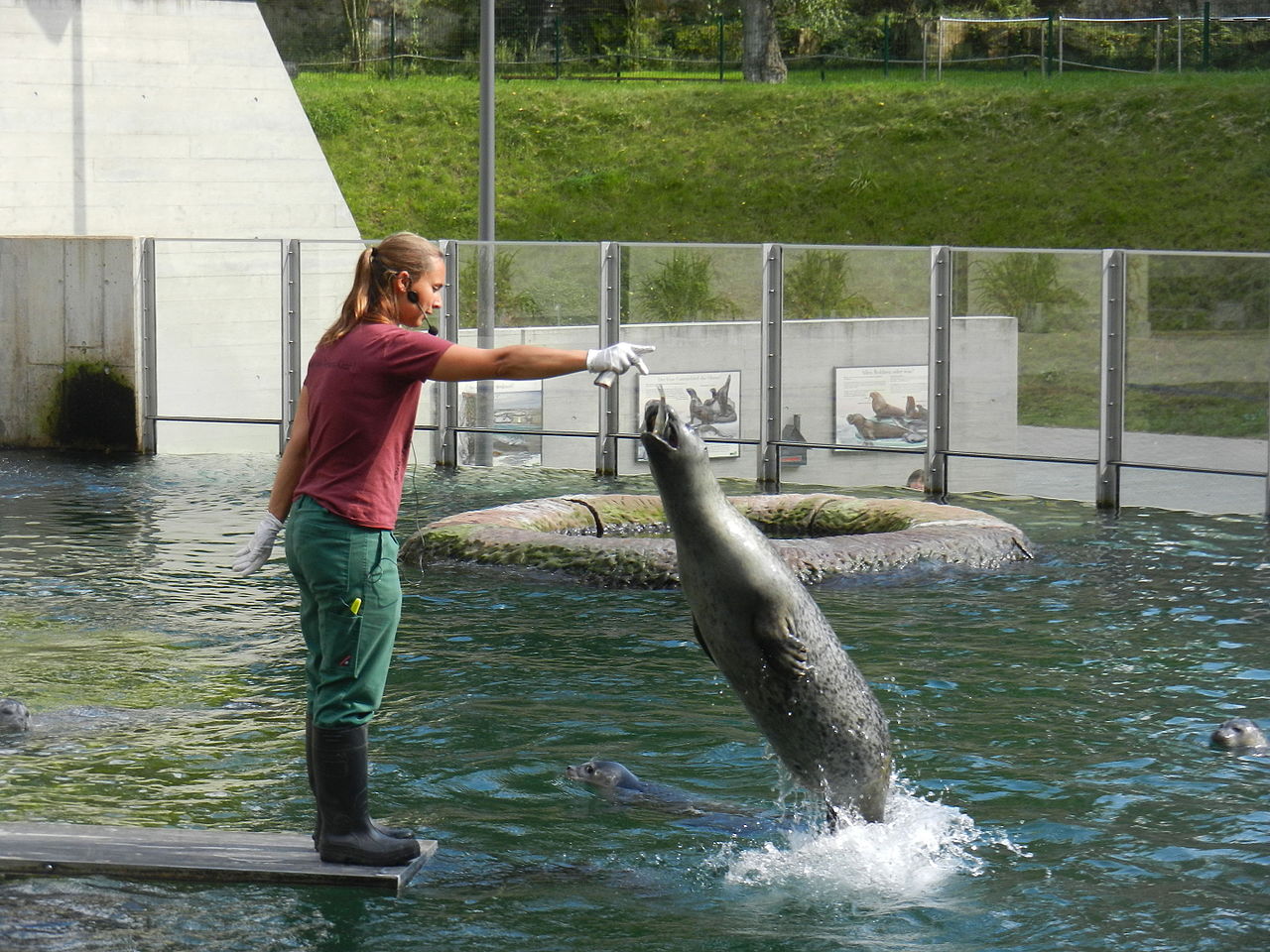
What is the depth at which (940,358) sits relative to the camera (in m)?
16.8

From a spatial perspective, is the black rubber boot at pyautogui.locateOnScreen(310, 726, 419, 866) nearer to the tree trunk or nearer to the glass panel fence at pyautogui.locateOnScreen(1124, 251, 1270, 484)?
the glass panel fence at pyautogui.locateOnScreen(1124, 251, 1270, 484)

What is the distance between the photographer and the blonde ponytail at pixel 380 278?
5.76 metres

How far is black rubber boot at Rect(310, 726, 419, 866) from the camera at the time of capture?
5.80 meters

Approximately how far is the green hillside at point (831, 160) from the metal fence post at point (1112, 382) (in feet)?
55.8

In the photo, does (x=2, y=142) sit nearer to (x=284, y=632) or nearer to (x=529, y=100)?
(x=284, y=632)

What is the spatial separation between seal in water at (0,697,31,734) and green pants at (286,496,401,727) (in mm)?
2927

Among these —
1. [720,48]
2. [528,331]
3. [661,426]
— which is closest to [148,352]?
[528,331]

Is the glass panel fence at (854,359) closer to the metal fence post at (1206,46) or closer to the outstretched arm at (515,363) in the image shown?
the outstretched arm at (515,363)

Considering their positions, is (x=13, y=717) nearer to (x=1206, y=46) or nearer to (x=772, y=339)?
(x=772, y=339)

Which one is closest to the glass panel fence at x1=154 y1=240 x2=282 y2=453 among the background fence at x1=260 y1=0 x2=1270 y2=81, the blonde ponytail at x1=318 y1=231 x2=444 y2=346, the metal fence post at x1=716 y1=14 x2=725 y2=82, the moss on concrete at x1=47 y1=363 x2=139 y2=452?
the moss on concrete at x1=47 y1=363 x2=139 y2=452

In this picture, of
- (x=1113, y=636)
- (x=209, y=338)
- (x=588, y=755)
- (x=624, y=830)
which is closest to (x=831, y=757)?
(x=624, y=830)

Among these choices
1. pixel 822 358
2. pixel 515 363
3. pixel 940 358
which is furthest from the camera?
pixel 822 358

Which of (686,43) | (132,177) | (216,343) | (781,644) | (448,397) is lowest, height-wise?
(781,644)

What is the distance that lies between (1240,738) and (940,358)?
9130 millimetres
